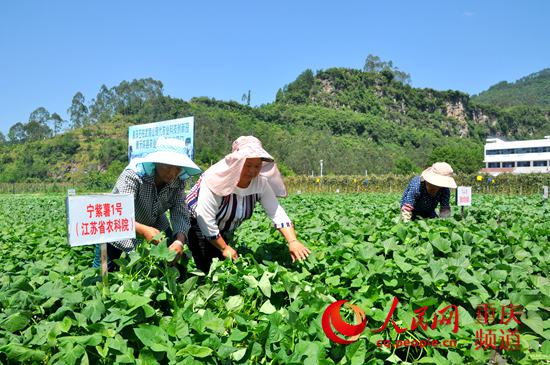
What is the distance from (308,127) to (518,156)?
32.3 metres

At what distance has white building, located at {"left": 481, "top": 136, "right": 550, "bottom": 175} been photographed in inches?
2640

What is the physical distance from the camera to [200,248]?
3.40 metres

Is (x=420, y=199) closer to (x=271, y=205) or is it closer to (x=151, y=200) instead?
(x=271, y=205)

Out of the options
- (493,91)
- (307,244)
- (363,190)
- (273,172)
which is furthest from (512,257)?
(493,91)

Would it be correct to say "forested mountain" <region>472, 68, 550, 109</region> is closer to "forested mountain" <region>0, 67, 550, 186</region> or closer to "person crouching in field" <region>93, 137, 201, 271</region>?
"forested mountain" <region>0, 67, 550, 186</region>

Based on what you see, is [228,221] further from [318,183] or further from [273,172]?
[318,183]

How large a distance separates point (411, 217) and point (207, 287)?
3217 mm

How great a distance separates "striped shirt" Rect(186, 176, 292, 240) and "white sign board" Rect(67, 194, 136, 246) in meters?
0.51

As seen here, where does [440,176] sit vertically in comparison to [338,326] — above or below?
above

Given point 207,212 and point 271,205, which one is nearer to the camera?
point 207,212

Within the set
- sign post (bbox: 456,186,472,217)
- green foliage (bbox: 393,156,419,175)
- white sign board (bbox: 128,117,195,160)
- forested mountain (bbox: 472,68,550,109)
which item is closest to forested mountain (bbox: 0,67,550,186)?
green foliage (bbox: 393,156,419,175)

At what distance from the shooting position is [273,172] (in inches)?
126

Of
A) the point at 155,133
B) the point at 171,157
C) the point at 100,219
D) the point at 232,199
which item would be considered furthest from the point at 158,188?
the point at 155,133

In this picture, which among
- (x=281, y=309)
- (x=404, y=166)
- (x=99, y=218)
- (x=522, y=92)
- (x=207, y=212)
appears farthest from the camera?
(x=522, y=92)
